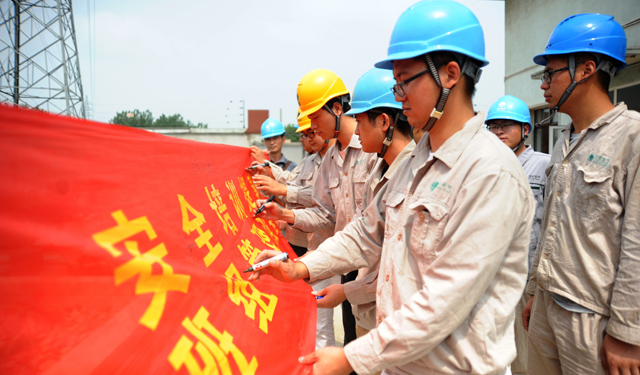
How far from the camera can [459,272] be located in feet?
3.97

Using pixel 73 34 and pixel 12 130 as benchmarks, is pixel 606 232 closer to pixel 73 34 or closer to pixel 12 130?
pixel 12 130

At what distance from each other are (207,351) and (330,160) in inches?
96.1

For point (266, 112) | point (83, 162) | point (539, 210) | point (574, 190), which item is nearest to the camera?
point (83, 162)

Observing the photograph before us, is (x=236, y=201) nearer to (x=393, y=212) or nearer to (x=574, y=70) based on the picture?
(x=393, y=212)

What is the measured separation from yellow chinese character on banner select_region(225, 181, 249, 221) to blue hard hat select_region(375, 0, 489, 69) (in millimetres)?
1646

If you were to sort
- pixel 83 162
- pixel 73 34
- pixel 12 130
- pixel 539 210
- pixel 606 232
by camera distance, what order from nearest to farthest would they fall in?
pixel 12 130 → pixel 83 162 → pixel 606 232 → pixel 539 210 → pixel 73 34

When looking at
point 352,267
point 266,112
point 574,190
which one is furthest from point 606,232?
point 266,112

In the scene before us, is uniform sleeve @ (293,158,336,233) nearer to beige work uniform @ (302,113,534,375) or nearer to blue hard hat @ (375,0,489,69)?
beige work uniform @ (302,113,534,375)

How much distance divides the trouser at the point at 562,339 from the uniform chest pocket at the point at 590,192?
50 cm

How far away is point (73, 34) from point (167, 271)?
25.1 m

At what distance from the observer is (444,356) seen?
4.23 feet

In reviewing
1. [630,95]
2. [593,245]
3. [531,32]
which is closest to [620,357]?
[593,245]

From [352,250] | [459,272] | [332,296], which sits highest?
[459,272]

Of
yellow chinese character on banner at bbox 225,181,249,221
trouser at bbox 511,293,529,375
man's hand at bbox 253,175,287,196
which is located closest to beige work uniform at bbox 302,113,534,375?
yellow chinese character on banner at bbox 225,181,249,221
